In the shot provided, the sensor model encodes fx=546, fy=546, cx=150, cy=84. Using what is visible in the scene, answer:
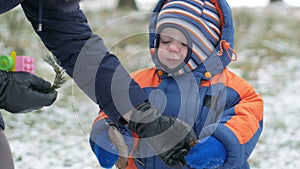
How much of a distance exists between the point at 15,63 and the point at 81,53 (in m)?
0.34

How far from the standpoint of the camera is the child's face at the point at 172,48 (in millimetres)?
2453

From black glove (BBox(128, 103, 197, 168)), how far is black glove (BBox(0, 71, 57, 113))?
1.26 ft

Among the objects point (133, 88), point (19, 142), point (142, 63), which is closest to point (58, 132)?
point (19, 142)

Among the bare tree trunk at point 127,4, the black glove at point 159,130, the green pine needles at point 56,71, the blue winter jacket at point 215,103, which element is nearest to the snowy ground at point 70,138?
the blue winter jacket at point 215,103

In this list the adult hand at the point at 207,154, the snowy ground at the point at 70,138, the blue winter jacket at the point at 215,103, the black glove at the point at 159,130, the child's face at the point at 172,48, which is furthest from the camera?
the snowy ground at the point at 70,138

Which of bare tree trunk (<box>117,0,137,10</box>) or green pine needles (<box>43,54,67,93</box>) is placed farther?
bare tree trunk (<box>117,0,137,10</box>)

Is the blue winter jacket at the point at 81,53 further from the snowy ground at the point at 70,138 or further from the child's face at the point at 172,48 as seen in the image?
the snowy ground at the point at 70,138

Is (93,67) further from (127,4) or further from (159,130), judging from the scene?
(127,4)

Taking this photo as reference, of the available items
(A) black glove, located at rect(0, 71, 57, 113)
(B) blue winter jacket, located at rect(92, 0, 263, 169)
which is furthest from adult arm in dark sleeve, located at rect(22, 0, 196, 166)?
(B) blue winter jacket, located at rect(92, 0, 263, 169)

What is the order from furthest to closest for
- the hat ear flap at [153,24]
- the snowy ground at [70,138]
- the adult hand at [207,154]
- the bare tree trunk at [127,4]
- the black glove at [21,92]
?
the bare tree trunk at [127,4], the snowy ground at [70,138], the hat ear flap at [153,24], the adult hand at [207,154], the black glove at [21,92]

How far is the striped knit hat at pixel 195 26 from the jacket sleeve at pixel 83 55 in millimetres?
534

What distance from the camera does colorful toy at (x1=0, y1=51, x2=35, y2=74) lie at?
218 centimetres

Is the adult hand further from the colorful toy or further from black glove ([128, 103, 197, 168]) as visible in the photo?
the colorful toy

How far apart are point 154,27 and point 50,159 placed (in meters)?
2.11
